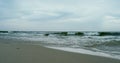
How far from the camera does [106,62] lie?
181 inches

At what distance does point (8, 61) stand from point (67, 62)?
1686 millimetres

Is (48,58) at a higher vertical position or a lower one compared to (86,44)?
higher

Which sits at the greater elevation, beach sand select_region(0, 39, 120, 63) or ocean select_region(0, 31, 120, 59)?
beach sand select_region(0, 39, 120, 63)

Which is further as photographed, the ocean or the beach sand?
the ocean

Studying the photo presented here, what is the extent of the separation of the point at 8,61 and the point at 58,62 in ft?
4.68

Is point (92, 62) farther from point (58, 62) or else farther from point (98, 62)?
point (58, 62)

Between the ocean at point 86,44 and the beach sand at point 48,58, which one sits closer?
the beach sand at point 48,58

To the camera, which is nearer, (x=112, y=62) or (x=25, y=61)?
(x=25, y=61)

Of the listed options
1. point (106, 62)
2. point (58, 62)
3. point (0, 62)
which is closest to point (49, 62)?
point (58, 62)

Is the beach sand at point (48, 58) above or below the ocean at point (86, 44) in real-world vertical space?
above

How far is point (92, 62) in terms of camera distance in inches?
181

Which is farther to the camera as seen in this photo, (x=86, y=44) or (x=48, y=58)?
(x=86, y=44)

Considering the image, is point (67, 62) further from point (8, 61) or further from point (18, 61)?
point (8, 61)

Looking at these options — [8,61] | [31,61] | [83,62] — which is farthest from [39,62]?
[83,62]
